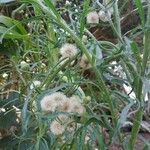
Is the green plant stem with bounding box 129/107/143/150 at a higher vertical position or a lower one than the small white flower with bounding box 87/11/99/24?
lower

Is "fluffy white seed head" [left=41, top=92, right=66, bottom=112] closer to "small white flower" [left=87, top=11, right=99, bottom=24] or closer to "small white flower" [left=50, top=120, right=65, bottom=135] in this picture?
"small white flower" [left=50, top=120, right=65, bottom=135]

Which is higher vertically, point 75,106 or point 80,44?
point 80,44

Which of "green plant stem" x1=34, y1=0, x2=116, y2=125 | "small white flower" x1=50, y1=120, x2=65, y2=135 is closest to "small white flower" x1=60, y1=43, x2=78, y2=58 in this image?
"green plant stem" x1=34, y1=0, x2=116, y2=125

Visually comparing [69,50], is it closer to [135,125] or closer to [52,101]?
[52,101]

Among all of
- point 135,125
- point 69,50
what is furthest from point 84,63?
point 135,125

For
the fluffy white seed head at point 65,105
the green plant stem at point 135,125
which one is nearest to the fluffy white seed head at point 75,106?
the fluffy white seed head at point 65,105

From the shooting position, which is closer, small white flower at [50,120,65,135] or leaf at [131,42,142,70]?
leaf at [131,42,142,70]
